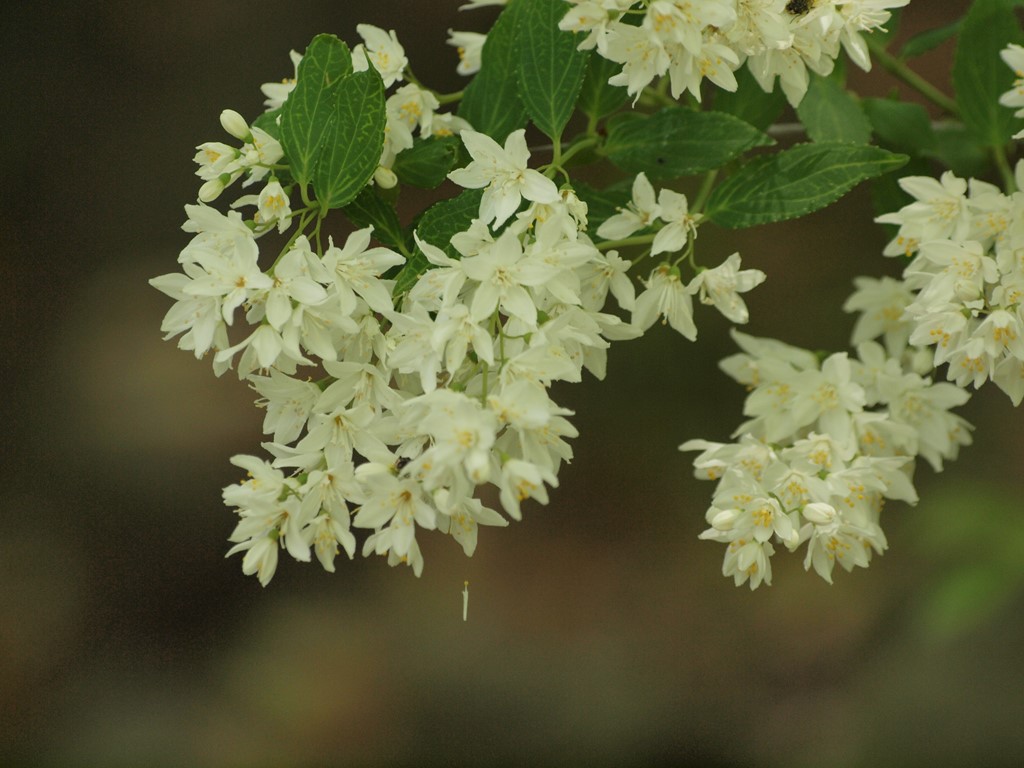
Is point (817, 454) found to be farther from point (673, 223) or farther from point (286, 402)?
point (286, 402)

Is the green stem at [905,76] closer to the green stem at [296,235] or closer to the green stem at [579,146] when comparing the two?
the green stem at [579,146]

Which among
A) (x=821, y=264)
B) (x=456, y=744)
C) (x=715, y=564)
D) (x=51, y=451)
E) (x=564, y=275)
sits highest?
(x=821, y=264)

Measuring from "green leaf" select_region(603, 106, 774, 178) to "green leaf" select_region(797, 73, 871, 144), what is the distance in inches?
4.6

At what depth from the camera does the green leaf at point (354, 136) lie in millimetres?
698

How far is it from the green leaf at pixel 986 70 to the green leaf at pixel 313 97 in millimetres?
584

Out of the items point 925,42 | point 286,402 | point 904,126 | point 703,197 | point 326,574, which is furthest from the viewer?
point 326,574

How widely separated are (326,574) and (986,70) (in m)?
1.75

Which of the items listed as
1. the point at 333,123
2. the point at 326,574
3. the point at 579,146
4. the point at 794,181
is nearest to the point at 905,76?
the point at 794,181

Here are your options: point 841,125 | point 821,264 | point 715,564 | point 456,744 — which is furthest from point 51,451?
point 841,125

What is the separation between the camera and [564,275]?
677 millimetres

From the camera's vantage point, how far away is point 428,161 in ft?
2.58

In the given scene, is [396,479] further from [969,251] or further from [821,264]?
[821,264]

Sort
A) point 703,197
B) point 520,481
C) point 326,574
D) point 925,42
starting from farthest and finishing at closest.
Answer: point 326,574 < point 925,42 < point 703,197 < point 520,481

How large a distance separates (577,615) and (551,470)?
1.64 m
